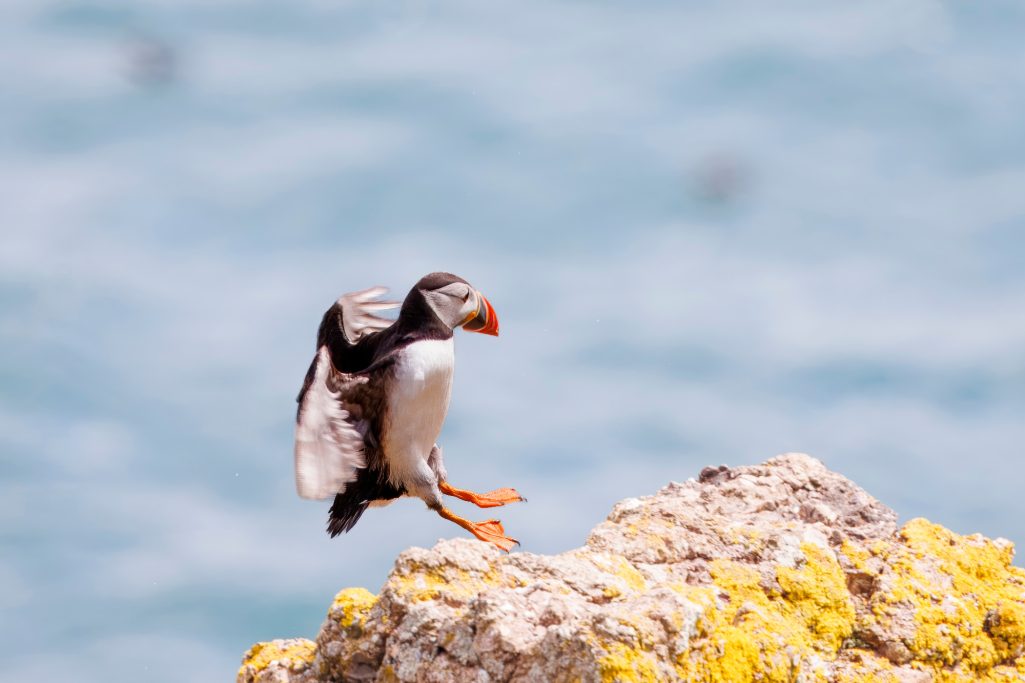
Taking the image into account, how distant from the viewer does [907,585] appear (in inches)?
271

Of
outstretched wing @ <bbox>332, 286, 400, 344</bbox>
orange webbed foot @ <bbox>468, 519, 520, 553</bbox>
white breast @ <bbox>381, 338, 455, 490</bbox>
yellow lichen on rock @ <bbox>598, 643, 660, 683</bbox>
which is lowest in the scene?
yellow lichen on rock @ <bbox>598, 643, 660, 683</bbox>

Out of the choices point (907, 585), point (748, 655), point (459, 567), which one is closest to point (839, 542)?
point (907, 585)

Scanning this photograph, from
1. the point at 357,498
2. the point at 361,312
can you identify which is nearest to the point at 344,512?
the point at 357,498

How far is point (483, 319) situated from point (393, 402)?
3.52ft

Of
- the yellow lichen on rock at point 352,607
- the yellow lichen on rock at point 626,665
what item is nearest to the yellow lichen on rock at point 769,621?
the yellow lichen on rock at point 626,665

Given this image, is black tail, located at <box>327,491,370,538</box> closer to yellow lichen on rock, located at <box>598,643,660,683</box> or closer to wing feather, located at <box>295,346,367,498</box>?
wing feather, located at <box>295,346,367,498</box>

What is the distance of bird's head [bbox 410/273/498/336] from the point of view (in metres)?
8.78

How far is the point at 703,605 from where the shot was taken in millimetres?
6152

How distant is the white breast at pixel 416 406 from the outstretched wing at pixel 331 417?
0.23 m

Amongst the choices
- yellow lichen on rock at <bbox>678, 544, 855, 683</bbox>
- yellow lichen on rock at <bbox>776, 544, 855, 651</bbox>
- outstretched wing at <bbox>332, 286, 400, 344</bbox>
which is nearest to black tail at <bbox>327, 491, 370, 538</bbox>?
outstretched wing at <bbox>332, 286, 400, 344</bbox>

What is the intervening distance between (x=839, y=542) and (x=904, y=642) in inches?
30.9

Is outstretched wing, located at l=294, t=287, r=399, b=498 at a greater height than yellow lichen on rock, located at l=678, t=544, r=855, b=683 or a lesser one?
greater

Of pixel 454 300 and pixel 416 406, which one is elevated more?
pixel 454 300

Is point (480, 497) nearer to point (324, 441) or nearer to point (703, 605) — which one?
point (324, 441)
